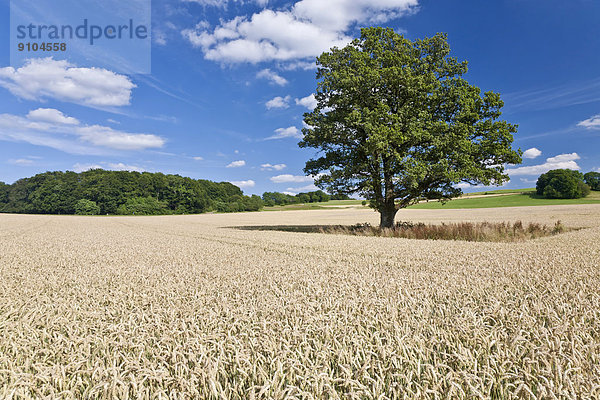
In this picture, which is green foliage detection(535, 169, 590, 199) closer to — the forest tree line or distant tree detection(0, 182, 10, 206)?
the forest tree line

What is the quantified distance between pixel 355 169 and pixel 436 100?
6963 mm

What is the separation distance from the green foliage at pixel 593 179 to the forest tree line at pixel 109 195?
106 m

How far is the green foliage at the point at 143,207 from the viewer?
88000 millimetres

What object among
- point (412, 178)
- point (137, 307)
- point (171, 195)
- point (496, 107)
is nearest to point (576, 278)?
point (137, 307)

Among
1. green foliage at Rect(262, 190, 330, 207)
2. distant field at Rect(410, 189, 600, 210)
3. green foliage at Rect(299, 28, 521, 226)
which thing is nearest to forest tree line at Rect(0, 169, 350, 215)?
green foliage at Rect(262, 190, 330, 207)

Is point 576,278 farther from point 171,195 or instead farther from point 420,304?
point 171,195

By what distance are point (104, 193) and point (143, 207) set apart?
13.4 m

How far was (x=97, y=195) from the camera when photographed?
301ft

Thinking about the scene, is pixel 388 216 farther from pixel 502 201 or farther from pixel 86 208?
pixel 86 208

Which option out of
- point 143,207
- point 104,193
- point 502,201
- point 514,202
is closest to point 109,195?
point 104,193

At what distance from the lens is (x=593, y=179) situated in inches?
3777

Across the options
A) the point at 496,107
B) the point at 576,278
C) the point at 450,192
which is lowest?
the point at 576,278

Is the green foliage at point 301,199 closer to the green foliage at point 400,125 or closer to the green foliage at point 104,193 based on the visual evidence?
the green foliage at point 104,193

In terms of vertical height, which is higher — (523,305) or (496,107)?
(496,107)
